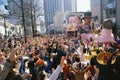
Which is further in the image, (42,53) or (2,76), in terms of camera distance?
(42,53)

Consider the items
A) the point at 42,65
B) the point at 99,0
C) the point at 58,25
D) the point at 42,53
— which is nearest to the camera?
the point at 42,65

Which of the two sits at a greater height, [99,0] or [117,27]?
[99,0]

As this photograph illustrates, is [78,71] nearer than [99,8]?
Yes

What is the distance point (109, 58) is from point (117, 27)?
6139cm

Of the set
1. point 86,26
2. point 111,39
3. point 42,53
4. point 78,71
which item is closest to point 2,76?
point 78,71

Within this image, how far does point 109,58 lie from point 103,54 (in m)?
0.20

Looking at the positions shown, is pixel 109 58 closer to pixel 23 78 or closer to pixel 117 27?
pixel 23 78

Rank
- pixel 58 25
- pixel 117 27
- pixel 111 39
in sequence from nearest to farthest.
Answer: pixel 111 39 → pixel 117 27 → pixel 58 25

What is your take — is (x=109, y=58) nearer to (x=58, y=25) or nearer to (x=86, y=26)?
(x=86, y=26)

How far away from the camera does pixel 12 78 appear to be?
7.55 m

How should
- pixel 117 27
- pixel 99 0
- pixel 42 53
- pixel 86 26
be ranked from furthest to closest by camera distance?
pixel 99 0, pixel 117 27, pixel 86 26, pixel 42 53

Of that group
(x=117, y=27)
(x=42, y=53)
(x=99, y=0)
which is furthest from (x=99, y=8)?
(x=42, y=53)

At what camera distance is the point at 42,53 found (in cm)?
1652

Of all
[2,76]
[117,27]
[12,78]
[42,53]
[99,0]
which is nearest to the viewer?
[2,76]
